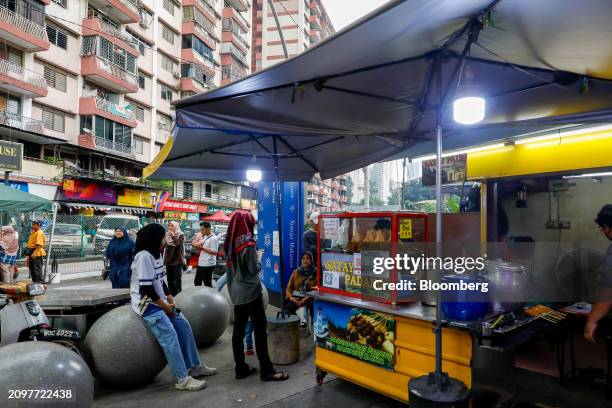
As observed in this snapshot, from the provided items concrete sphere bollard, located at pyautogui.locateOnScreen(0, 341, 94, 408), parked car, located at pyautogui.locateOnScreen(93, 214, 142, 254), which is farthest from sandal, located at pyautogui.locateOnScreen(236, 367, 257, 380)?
parked car, located at pyautogui.locateOnScreen(93, 214, 142, 254)

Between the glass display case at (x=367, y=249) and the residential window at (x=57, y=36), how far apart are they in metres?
26.1

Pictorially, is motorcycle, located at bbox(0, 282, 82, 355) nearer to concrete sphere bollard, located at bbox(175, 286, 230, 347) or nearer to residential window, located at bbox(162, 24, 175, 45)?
concrete sphere bollard, located at bbox(175, 286, 230, 347)

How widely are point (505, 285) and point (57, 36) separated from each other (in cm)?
2834

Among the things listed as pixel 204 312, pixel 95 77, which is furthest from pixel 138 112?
pixel 204 312

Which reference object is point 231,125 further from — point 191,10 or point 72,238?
point 191,10

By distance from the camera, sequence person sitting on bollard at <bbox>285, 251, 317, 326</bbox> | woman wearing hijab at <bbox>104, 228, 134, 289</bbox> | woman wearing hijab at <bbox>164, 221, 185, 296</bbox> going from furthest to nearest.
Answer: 1. woman wearing hijab at <bbox>164, 221, 185, 296</bbox>
2. woman wearing hijab at <bbox>104, 228, 134, 289</bbox>
3. person sitting on bollard at <bbox>285, 251, 317, 326</bbox>

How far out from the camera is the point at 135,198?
29.2 meters

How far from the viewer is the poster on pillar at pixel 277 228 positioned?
27.3ft

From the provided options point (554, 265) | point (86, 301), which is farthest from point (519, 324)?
point (86, 301)

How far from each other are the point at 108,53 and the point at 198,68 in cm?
1089

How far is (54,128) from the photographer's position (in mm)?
23594

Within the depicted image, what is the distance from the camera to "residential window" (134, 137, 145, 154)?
1206 inches

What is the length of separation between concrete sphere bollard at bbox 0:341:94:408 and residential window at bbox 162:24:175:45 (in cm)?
3503

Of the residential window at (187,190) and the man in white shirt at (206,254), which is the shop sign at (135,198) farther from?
the man in white shirt at (206,254)
